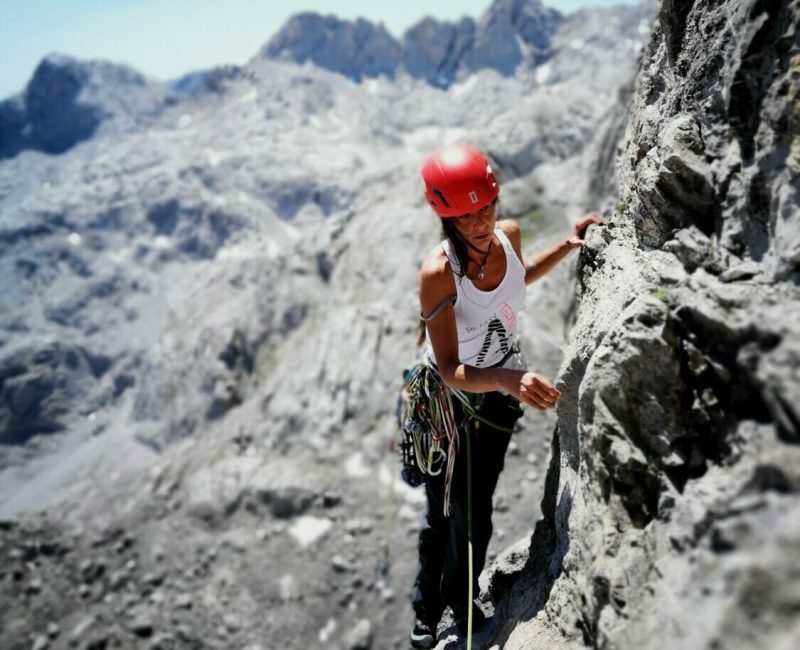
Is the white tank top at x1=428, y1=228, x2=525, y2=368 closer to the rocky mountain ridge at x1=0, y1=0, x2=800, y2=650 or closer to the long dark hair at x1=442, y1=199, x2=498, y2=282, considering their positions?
the long dark hair at x1=442, y1=199, x2=498, y2=282

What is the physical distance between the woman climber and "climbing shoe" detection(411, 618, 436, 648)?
1cm

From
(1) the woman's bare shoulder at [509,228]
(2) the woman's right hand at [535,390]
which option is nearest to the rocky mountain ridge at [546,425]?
(2) the woman's right hand at [535,390]

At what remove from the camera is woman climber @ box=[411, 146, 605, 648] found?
4051mm

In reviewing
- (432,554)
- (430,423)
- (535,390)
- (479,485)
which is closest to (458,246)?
(535,390)

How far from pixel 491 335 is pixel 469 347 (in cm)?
21

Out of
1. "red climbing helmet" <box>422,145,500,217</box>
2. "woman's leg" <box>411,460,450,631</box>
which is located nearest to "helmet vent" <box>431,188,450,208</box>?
"red climbing helmet" <box>422,145,500,217</box>

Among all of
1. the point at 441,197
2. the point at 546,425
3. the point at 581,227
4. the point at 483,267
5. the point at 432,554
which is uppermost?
the point at 441,197

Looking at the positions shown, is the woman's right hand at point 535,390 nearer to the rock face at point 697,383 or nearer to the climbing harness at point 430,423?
the rock face at point 697,383

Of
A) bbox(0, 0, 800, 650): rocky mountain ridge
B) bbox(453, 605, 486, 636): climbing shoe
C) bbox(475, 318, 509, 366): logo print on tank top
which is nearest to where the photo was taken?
bbox(0, 0, 800, 650): rocky mountain ridge

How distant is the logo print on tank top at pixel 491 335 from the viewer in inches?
181

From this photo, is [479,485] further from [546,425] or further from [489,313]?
[546,425]

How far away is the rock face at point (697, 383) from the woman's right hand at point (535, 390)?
314 millimetres

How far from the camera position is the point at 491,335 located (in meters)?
4.66

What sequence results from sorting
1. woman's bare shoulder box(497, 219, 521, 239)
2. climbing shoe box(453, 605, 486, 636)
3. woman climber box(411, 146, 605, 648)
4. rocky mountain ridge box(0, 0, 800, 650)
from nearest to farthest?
rocky mountain ridge box(0, 0, 800, 650) < woman climber box(411, 146, 605, 648) < woman's bare shoulder box(497, 219, 521, 239) < climbing shoe box(453, 605, 486, 636)
